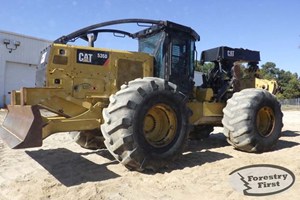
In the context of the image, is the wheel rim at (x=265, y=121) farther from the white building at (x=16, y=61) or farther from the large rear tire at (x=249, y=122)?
the white building at (x=16, y=61)

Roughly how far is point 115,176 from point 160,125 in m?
1.45

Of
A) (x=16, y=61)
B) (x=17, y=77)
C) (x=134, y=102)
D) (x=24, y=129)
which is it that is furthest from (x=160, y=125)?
(x=16, y=61)

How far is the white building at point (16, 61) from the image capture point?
22734 millimetres

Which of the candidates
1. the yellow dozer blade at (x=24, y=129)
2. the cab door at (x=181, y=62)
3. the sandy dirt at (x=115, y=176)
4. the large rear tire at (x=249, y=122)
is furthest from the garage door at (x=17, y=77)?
Result: the large rear tire at (x=249, y=122)

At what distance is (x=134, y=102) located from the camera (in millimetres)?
5605

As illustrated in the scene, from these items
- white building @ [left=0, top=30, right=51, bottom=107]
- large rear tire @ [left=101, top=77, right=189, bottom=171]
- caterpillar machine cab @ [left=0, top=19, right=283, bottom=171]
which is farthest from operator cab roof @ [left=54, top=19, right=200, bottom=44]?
white building @ [left=0, top=30, right=51, bottom=107]

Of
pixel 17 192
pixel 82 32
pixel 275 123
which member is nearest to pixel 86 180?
pixel 17 192

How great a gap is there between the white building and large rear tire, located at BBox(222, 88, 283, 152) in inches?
722

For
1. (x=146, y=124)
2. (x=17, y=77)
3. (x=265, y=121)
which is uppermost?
(x=17, y=77)

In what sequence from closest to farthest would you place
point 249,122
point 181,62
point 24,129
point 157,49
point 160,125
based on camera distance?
1. point 24,129
2. point 160,125
3. point 249,122
4. point 157,49
5. point 181,62

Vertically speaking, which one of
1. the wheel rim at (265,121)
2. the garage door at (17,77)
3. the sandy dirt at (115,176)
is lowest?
the sandy dirt at (115,176)

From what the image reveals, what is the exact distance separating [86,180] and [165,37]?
3.72 metres

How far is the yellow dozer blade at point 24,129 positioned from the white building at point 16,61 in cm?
1756

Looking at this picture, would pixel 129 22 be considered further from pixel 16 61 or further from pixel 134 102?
pixel 16 61
